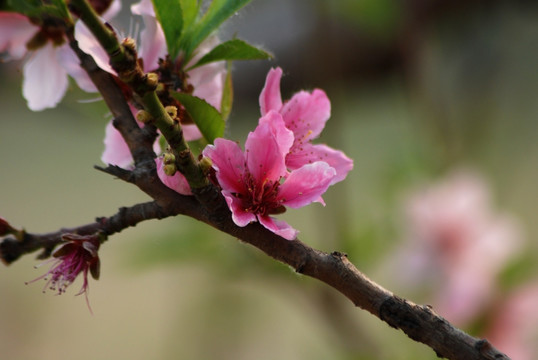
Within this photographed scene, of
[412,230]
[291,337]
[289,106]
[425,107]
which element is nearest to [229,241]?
[412,230]

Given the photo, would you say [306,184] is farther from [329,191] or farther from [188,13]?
[329,191]

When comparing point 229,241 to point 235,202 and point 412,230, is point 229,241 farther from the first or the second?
point 235,202

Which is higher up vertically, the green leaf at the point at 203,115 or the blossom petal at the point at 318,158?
the blossom petal at the point at 318,158

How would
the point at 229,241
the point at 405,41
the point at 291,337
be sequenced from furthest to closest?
the point at 291,337 → the point at 405,41 → the point at 229,241

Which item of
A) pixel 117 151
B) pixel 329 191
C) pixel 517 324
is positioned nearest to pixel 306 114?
pixel 117 151

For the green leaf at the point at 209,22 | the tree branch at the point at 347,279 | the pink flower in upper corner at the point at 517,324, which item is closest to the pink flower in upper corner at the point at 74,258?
the tree branch at the point at 347,279

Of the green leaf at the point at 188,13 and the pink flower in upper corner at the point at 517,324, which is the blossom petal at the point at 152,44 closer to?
the green leaf at the point at 188,13
